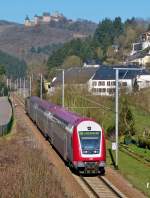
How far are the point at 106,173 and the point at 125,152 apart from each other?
40.7 feet

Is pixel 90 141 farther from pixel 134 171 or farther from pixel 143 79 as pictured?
pixel 143 79

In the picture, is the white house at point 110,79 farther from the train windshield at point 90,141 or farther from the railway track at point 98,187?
the railway track at point 98,187

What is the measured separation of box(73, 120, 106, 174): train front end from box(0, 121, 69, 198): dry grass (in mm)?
1513

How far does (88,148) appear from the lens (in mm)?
31719

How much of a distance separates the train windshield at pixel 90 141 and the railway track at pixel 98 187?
1.39 meters

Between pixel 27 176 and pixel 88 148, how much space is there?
216 inches

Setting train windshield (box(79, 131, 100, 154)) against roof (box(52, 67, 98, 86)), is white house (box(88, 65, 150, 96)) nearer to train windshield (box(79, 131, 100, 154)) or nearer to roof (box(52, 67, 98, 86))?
roof (box(52, 67, 98, 86))

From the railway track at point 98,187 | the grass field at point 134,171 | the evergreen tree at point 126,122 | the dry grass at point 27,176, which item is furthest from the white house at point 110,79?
the railway track at point 98,187

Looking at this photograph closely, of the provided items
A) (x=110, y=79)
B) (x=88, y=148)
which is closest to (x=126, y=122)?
(x=88, y=148)

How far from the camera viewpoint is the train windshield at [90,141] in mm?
31703

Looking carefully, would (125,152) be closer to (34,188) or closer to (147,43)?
(34,188)

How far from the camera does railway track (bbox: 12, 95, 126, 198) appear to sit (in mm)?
27441

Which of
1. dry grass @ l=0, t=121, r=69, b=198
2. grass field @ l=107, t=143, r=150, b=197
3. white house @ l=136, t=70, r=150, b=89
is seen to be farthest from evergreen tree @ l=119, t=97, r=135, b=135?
white house @ l=136, t=70, r=150, b=89

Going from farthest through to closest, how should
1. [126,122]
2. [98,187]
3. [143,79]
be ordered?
[143,79] < [126,122] < [98,187]
